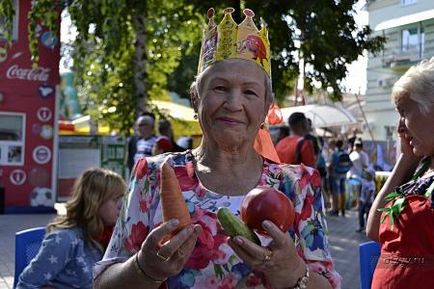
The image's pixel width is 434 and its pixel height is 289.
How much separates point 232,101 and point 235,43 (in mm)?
198

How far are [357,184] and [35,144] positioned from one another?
7.27 meters

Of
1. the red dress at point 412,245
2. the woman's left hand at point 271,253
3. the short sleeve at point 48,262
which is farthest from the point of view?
the short sleeve at point 48,262

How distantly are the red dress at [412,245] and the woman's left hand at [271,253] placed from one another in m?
1.07

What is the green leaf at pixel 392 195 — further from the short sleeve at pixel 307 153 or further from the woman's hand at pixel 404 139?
the short sleeve at pixel 307 153

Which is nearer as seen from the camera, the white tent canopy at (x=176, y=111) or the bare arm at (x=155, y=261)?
the bare arm at (x=155, y=261)

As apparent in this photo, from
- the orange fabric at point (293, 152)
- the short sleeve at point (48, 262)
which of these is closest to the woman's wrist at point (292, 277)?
the short sleeve at point (48, 262)

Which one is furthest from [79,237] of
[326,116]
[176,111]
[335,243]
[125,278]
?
[326,116]

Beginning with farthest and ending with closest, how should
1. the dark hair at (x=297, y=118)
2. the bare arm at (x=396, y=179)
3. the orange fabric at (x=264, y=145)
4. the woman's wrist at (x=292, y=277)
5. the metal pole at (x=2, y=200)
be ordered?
the metal pole at (x=2, y=200) → the dark hair at (x=297, y=118) → the bare arm at (x=396, y=179) → the orange fabric at (x=264, y=145) → the woman's wrist at (x=292, y=277)

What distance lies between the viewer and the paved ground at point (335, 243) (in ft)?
24.3

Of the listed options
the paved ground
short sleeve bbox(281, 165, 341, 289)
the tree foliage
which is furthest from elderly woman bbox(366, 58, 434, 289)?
the tree foliage

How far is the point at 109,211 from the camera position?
3.65 meters

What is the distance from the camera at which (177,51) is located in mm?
15242

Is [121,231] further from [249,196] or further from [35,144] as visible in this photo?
[35,144]

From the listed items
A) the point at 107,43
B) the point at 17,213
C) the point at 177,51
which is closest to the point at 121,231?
the point at 107,43
